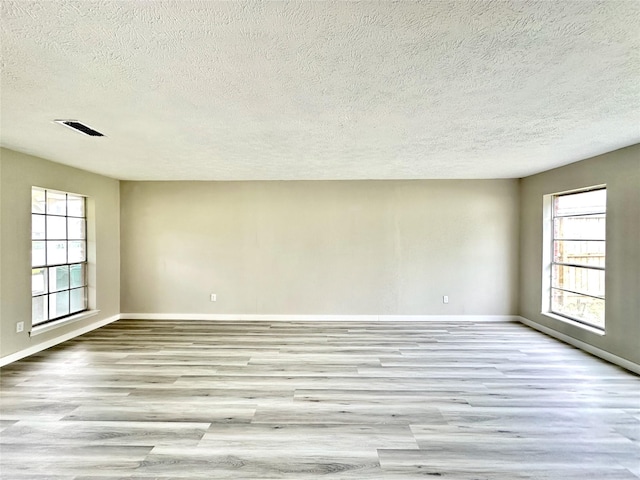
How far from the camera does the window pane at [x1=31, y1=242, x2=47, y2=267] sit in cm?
438

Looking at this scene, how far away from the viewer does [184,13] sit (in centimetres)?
151

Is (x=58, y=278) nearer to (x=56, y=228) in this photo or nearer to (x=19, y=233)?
(x=56, y=228)

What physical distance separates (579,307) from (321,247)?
3963 millimetres

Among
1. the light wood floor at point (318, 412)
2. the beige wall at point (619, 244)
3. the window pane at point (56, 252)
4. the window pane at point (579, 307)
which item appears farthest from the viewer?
the window pane at point (56, 252)

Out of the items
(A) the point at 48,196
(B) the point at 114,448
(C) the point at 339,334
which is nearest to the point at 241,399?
(B) the point at 114,448

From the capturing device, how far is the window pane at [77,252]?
5188mm

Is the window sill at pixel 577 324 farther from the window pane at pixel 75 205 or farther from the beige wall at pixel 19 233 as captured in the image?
the window pane at pixel 75 205

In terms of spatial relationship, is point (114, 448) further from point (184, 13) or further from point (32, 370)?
point (184, 13)

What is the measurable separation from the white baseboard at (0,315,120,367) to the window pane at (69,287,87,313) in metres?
0.31

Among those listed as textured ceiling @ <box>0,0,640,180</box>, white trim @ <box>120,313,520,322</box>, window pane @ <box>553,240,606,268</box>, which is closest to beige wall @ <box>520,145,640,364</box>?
window pane @ <box>553,240,606,268</box>

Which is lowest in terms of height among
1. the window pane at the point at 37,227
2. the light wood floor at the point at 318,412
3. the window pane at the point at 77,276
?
the light wood floor at the point at 318,412

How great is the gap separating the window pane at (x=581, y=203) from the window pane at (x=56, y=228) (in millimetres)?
7286

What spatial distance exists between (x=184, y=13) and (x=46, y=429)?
3.10 m

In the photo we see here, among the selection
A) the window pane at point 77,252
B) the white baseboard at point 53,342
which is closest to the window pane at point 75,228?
the window pane at point 77,252
